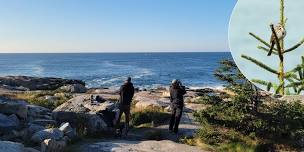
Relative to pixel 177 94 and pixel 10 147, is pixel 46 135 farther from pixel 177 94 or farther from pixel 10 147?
pixel 177 94

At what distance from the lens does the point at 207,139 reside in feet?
41.0

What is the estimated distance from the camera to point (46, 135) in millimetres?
11797

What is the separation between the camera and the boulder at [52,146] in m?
10.8

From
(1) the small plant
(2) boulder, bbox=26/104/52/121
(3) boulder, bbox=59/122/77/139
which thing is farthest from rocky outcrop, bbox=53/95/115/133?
(1) the small plant

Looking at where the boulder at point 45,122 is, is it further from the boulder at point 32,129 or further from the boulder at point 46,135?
the boulder at point 46,135

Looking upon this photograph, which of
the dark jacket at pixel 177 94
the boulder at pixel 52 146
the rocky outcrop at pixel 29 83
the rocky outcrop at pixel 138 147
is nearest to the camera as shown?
the boulder at pixel 52 146

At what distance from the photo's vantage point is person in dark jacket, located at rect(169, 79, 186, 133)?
47.2 ft

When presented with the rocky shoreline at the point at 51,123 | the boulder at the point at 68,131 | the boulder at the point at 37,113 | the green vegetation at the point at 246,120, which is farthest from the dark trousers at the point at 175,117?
the boulder at the point at 37,113

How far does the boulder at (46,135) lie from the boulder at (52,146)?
0.44 metres

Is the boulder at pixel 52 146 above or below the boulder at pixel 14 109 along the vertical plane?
below

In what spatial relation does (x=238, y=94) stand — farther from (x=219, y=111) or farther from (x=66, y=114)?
(x=66, y=114)

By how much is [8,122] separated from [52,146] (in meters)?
3.38

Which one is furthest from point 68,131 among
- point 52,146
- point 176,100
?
point 176,100

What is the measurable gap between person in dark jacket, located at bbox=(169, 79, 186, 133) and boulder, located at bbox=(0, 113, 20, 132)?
5239 mm
